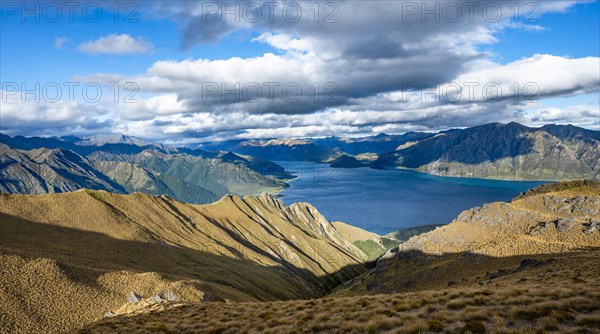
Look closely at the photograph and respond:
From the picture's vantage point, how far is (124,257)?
8494 centimetres

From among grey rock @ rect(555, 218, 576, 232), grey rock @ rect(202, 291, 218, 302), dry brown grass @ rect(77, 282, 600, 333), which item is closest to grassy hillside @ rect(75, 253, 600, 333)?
dry brown grass @ rect(77, 282, 600, 333)

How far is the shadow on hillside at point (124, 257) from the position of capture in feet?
220

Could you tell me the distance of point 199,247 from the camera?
128 meters

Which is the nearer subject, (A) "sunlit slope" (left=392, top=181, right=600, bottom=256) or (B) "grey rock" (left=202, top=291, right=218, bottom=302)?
(B) "grey rock" (left=202, top=291, right=218, bottom=302)

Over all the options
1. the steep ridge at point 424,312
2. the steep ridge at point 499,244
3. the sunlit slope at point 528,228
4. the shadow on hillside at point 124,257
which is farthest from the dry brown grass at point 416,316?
the sunlit slope at point 528,228

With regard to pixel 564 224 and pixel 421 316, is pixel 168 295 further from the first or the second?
pixel 564 224

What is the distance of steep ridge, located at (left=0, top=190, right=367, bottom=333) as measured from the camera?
47.0 meters

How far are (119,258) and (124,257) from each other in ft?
8.54

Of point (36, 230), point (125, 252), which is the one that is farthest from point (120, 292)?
point (36, 230)

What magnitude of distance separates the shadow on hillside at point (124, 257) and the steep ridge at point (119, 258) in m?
0.27

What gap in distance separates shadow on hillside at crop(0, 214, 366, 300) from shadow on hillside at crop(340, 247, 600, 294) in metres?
37.5

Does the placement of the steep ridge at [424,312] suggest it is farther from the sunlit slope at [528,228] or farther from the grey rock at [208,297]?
the grey rock at [208,297]

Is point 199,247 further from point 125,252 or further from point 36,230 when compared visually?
point 36,230

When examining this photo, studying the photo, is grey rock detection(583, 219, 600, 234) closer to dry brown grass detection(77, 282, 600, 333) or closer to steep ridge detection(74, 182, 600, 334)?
steep ridge detection(74, 182, 600, 334)
